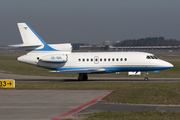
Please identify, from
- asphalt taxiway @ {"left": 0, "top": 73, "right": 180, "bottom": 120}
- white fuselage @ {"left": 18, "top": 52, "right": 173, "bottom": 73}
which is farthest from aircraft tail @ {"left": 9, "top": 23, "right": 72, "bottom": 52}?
asphalt taxiway @ {"left": 0, "top": 73, "right": 180, "bottom": 120}

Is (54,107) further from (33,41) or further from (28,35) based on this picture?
(28,35)

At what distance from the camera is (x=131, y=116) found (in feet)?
49.7

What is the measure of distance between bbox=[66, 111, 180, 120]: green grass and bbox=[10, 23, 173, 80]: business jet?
20.3 meters

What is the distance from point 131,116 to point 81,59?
22.7 meters

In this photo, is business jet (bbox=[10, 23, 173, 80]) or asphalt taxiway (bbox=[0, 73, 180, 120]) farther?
business jet (bbox=[10, 23, 173, 80])

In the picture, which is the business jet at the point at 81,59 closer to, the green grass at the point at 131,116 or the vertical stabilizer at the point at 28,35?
the vertical stabilizer at the point at 28,35

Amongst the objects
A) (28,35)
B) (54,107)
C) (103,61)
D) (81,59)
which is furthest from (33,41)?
(54,107)

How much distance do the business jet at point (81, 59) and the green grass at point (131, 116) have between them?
20.3 metres

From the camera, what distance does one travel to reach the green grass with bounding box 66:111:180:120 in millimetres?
14656

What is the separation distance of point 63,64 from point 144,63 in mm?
10625

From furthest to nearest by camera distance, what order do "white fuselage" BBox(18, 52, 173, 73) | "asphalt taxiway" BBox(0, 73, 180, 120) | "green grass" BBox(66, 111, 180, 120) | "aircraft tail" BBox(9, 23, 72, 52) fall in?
"aircraft tail" BBox(9, 23, 72, 52) → "white fuselage" BBox(18, 52, 173, 73) → "asphalt taxiway" BBox(0, 73, 180, 120) → "green grass" BBox(66, 111, 180, 120)

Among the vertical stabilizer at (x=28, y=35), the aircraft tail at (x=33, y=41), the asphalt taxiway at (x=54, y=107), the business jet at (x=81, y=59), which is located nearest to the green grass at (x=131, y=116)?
the asphalt taxiway at (x=54, y=107)

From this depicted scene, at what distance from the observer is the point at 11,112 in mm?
16750

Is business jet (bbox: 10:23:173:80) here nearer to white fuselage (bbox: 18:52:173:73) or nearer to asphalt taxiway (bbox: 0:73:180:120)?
white fuselage (bbox: 18:52:173:73)
